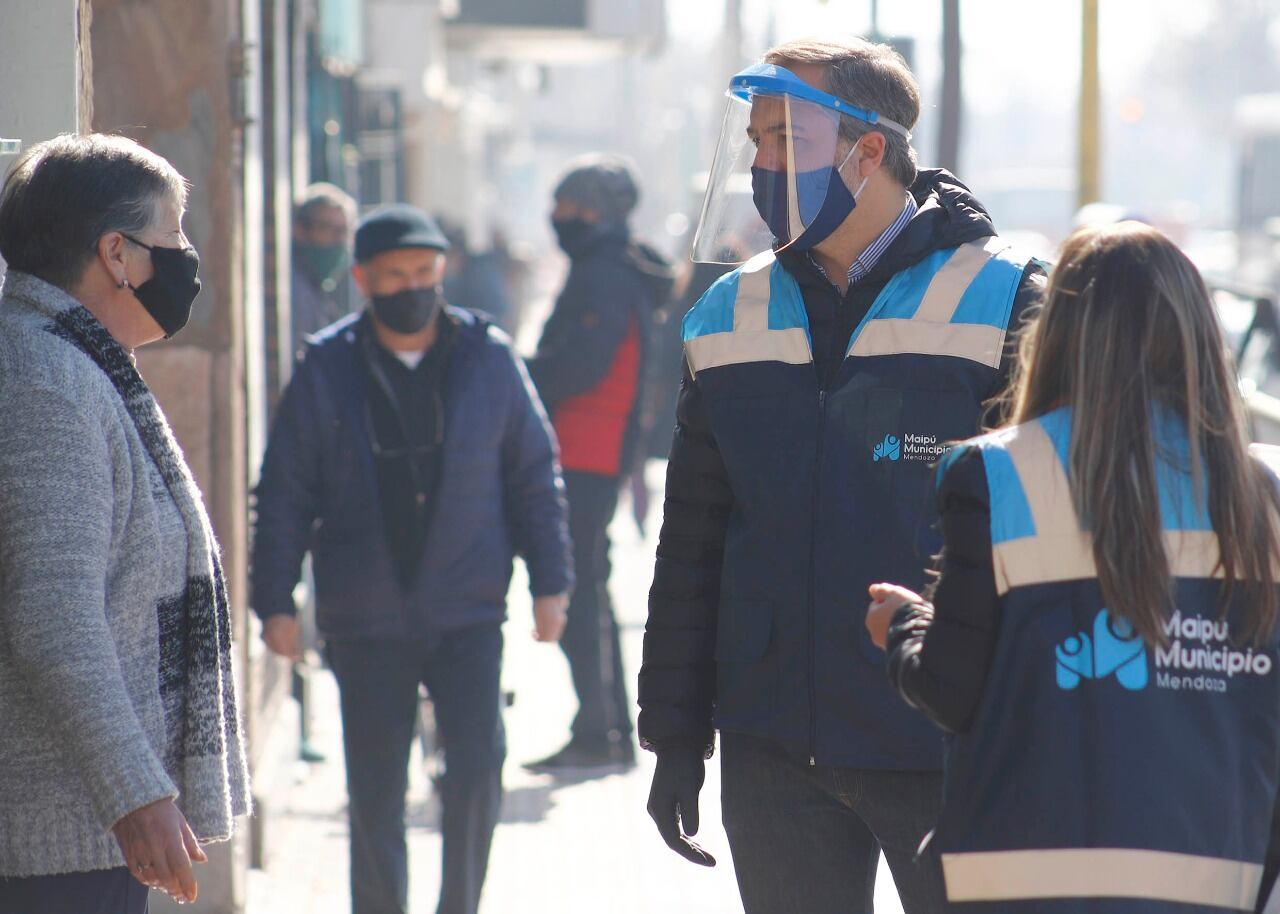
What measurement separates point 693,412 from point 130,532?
93cm

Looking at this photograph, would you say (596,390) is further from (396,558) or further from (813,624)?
(813,624)

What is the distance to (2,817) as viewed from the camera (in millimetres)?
2629

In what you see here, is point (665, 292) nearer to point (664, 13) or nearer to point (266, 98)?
point (266, 98)

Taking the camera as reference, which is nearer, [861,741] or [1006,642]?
[1006,642]

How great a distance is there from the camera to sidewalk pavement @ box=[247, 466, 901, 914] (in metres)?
5.54

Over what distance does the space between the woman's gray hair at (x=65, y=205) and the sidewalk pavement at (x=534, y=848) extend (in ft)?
9.94

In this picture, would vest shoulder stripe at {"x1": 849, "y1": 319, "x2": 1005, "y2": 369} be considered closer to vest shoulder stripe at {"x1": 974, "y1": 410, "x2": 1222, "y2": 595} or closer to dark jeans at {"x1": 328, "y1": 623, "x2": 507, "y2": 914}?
vest shoulder stripe at {"x1": 974, "y1": 410, "x2": 1222, "y2": 595}

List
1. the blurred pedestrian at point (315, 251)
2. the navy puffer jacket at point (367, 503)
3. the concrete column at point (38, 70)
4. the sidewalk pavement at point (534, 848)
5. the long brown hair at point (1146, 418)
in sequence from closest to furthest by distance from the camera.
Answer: the long brown hair at point (1146, 418) → the concrete column at point (38, 70) → the navy puffer jacket at point (367, 503) → the sidewalk pavement at point (534, 848) → the blurred pedestrian at point (315, 251)

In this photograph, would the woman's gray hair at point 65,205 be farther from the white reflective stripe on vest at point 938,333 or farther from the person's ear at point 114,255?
the white reflective stripe on vest at point 938,333

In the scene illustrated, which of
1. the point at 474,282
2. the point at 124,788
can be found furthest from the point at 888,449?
the point at 474,282

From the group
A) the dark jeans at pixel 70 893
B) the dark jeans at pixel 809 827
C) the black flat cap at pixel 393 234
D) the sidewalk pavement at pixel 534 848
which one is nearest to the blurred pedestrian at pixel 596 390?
the sidewalk pavement at pixel 534 848

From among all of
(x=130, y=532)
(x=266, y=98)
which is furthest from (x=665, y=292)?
(x=130, y=532)

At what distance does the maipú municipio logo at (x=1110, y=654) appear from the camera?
2.25 metres

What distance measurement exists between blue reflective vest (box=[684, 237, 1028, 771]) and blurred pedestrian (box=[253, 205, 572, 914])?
1.85 m
